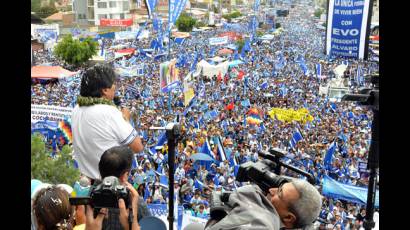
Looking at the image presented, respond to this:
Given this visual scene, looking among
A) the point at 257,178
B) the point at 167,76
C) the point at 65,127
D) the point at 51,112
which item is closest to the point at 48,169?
the point at 51,112

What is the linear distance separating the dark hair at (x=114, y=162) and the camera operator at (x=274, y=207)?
57cm

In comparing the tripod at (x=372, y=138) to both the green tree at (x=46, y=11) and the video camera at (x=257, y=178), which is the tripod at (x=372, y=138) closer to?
the video camera at (x=257, y=178)

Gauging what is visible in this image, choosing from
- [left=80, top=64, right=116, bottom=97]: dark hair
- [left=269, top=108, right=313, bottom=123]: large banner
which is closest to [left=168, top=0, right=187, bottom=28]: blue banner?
[left=269, top=108, right=313, bottom=123]: large banner

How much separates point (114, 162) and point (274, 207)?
0.69 meters

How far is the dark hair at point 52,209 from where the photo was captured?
1.37 metres

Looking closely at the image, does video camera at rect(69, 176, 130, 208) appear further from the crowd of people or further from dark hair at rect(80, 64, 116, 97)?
the crowd of people

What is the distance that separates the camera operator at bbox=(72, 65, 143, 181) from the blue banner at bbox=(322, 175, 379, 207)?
3.20m

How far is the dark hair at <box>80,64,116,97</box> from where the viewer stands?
2020 millimetres

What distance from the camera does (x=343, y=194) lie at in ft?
15.3

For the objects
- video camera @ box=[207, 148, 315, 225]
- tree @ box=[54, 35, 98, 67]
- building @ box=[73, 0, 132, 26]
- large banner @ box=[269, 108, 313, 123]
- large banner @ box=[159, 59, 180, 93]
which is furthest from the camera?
building @ box=[73, 0, 132, 26]

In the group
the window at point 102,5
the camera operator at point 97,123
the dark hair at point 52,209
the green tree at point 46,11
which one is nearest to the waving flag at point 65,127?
the camera operator at point 97,123

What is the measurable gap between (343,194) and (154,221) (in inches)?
140
